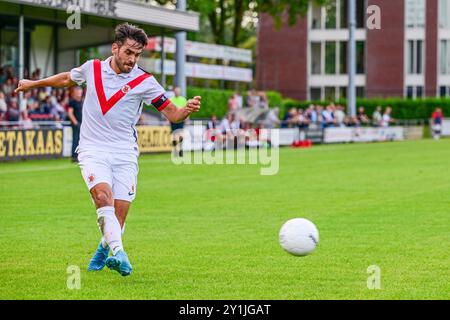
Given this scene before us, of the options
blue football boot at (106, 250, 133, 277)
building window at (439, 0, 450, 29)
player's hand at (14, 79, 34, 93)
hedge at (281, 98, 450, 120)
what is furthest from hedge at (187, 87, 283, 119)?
blue football boot at (106, 250, 133, 277)

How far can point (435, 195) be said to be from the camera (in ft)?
58.1

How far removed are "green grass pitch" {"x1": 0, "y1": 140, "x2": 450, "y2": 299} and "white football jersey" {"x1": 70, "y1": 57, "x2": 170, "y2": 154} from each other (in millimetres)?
1258

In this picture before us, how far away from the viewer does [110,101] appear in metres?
9.02

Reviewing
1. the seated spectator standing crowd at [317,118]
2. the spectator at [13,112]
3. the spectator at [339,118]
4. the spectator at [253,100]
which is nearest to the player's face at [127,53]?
the spectator at [13,112]

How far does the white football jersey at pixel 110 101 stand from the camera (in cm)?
902

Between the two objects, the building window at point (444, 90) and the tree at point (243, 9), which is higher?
the tree at point (243, 9)

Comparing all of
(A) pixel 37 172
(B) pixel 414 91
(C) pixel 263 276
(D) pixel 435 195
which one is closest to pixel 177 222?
(C) pixel 263 276

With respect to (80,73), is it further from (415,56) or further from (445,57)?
(445,57)

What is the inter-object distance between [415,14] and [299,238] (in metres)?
67.2

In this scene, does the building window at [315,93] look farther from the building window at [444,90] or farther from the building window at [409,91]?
the building window at [444,90]

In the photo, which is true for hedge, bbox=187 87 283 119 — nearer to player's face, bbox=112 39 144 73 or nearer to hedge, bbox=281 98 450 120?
hedge, bbox=281 98 450 120

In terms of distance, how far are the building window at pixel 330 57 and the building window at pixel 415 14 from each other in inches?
245

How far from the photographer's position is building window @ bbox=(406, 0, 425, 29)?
73.4 meters

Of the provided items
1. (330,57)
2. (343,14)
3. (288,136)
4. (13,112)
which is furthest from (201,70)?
(343,14)
